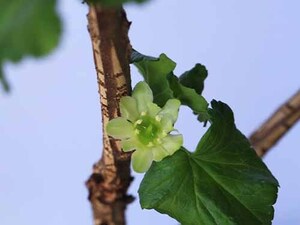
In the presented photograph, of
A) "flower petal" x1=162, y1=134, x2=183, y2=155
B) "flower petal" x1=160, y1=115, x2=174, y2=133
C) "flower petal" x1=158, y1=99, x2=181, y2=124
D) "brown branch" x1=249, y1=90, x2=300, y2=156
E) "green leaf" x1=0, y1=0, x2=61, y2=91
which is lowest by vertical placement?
"green leaf" x1=0, y1=0, x2=61, y2=91

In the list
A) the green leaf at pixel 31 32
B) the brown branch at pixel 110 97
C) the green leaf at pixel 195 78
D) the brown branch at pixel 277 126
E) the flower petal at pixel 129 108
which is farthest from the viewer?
the brown branch at pixel 277 126

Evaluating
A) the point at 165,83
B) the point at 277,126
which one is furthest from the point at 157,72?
the point at 277,126

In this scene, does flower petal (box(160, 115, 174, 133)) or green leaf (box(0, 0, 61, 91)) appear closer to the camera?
green leaf (box(0, 0, 61, 91))

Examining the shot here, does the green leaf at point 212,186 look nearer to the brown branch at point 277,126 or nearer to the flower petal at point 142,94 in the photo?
the flower petal at point 142,94

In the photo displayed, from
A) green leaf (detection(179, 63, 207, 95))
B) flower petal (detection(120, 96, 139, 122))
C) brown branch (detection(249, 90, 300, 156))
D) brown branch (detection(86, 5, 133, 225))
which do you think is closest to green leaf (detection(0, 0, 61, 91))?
brown branch (detection(86, 5, 133, 225))

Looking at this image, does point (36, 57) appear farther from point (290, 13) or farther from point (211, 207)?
point (290, 13)

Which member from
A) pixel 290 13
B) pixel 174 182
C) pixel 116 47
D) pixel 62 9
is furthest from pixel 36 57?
pixel 290 13

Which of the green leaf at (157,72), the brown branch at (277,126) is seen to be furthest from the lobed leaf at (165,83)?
the brown branch at (277,126)

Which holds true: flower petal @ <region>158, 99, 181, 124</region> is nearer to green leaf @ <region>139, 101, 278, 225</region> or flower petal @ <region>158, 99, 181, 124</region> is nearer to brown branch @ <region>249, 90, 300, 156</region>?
green leaf @ <region>139, 101, 278, 225</region>
